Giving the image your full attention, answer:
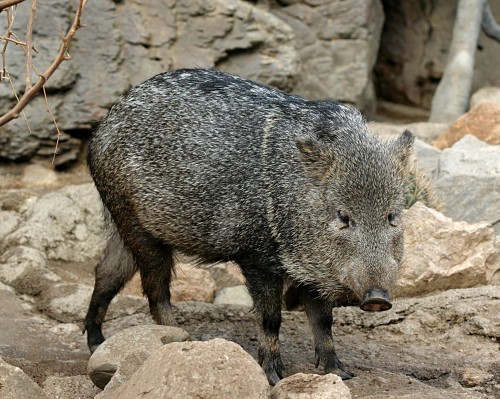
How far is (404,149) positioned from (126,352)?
1818mm

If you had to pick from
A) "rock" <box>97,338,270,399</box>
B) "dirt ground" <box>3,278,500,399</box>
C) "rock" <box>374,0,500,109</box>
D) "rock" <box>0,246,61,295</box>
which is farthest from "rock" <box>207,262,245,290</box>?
"rock" <box>374,0,500,109</box>

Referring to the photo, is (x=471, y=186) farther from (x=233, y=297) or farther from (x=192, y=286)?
(x=192, y=286)

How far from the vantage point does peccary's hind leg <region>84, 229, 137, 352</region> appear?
5.91 meters

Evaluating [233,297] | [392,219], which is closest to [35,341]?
[233,297]

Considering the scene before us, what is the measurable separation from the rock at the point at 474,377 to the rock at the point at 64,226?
3.56 meters

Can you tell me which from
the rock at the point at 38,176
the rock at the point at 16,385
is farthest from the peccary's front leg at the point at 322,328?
the rock at the point at 38,176

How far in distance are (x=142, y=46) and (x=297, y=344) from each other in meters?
4.06

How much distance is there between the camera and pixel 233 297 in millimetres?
7074

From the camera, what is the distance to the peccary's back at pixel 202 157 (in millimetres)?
5184

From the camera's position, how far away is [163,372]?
13.5 feet

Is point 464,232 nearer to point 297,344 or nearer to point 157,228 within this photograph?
point 297,344

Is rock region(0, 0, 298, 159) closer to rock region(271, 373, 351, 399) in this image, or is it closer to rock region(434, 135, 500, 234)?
rock region(434, 135, 500, 234)

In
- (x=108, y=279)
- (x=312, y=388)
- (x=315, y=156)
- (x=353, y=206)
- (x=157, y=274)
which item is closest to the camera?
(x=312, y=388)

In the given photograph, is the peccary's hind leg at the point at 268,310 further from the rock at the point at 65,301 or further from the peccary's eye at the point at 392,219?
the rock at the point at 65,301
